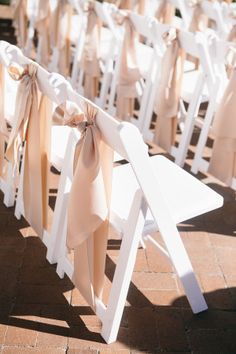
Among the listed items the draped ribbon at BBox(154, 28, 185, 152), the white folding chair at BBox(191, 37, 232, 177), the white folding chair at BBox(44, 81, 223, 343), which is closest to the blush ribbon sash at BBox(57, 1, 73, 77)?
the draped ribbon at BBox(154, 28, 185, 152)

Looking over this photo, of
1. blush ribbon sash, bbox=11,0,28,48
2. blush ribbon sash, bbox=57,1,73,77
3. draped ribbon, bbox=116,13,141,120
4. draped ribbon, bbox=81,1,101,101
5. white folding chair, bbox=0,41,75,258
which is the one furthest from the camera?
blush ribbon sash, bbox=11,0,28,48

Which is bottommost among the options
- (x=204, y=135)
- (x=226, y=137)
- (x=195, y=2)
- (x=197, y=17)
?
(x=204, y=135)

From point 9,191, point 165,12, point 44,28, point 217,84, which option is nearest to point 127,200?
point 9,191

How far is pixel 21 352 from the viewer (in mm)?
2158

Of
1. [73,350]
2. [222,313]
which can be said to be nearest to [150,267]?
[222,313]

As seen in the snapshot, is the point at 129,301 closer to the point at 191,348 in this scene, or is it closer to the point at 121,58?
the point at 191,348

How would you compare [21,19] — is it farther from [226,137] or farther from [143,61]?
[226,137]

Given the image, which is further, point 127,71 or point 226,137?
point 127,71

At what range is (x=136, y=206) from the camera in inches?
76.2

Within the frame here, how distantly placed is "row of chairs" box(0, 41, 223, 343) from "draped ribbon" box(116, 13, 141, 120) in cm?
119

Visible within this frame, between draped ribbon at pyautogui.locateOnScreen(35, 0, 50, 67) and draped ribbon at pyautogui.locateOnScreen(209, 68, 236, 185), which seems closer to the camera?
draped ribbon at pyautogui.locateOnScreen(209, 68, 236, 185)

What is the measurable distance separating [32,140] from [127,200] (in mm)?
587

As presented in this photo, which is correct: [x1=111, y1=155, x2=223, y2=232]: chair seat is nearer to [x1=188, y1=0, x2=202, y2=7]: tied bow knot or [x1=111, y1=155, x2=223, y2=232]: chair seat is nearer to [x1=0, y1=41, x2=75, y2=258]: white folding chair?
[x1=0, y1=41, x2=75, y2=258]: white folding chair

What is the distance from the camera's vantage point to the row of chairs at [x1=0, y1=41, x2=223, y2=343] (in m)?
1.81
